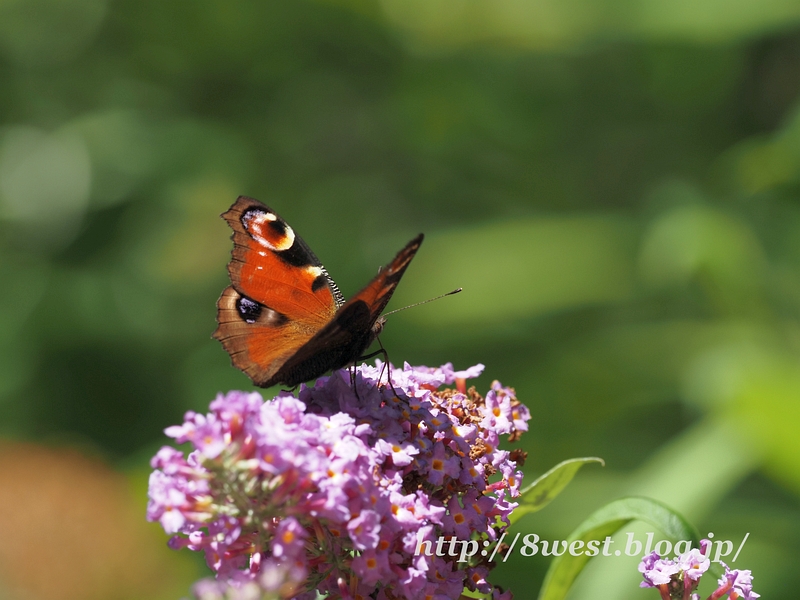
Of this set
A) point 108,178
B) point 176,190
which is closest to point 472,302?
point 176,190

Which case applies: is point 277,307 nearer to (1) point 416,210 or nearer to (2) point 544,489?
(2) point 544,489

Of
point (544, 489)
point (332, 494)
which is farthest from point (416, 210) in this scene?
point (332, 494)

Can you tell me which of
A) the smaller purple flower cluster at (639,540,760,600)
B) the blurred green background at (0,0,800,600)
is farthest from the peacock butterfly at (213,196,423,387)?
the blurred green background at (0,0,800,600)

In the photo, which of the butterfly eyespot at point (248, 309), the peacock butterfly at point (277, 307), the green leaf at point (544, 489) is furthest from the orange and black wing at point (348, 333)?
the green leaf at point (544, 489)

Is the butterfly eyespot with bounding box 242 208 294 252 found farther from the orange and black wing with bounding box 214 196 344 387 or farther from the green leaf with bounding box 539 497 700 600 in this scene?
the green leaf with bounding box 539 497 700 600

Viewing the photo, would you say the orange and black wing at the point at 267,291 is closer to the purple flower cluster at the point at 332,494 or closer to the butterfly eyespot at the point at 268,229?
the butterfly eyespot at the point at 268,229

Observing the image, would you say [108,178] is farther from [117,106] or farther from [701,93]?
[701,93]
